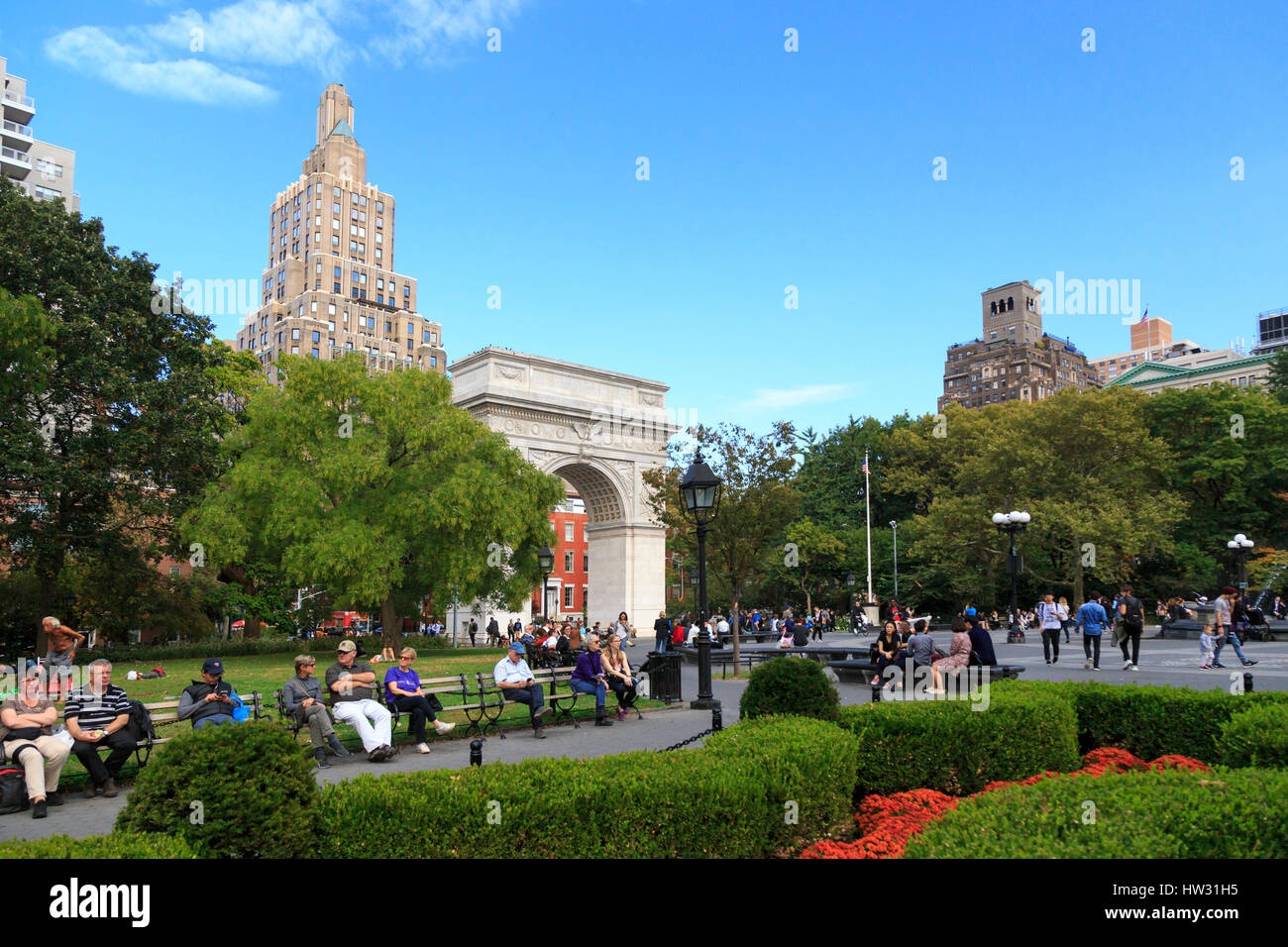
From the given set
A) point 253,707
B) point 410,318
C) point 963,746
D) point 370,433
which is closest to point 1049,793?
point 963,746

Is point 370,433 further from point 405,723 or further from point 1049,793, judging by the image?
point 1049,793

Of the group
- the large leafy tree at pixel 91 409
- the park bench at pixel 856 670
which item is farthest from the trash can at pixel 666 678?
the large leafy tree at pixel 91 409

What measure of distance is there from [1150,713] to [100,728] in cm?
1028

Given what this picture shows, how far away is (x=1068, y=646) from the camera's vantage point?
2961cm

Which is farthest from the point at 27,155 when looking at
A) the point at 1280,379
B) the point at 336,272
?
the point at 1280,379

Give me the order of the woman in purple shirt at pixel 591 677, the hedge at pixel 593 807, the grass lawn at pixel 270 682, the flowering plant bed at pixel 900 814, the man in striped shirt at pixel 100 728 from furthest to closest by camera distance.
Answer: the woman in purple shirt at pixel 591 677
the grass lawn at pixel 270 682
the man in striped shirt at pixel 100 728
the flowering plant bed at pixel 900 814
the hedge at pixel 593 807

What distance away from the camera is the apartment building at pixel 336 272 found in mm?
108438

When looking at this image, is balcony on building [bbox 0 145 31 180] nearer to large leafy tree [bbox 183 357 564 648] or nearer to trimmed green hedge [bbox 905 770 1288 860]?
large leafy tree [bbox 183 357 564 648]

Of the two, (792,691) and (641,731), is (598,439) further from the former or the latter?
(792,691)

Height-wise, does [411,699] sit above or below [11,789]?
above

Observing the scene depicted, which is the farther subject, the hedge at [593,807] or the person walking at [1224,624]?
the person walking at [1224,624]

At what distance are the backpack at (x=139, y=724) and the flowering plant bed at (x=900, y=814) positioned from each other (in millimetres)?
7081

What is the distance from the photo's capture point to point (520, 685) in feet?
41.8

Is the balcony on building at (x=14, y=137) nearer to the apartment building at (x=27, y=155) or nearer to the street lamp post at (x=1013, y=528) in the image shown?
the apartment building at (x=27, y=155)
